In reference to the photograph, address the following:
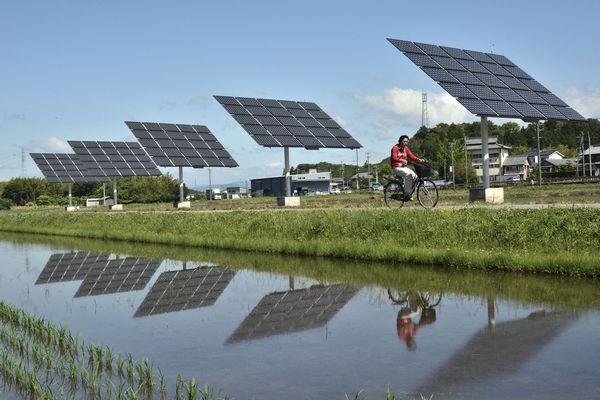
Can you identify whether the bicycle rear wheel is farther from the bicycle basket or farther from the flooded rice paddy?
the flooded rice paddy

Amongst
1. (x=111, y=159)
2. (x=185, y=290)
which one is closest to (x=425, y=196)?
(x=185, y=290)

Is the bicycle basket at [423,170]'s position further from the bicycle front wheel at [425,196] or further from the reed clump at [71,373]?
the reed clump at [71,373]

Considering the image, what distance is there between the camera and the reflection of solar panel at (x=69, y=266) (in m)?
14.5

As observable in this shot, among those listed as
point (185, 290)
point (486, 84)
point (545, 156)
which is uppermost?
point (545, 156)

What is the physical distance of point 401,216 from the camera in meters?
15.4

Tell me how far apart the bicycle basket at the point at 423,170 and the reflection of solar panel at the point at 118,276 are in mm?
7328

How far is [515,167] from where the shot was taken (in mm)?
123562

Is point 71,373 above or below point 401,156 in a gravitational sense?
below

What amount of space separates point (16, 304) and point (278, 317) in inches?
211

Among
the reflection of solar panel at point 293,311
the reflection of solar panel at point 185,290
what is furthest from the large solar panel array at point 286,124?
the reflection of solar panel at point 293,311

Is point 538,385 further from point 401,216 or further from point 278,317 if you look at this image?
point 401,216

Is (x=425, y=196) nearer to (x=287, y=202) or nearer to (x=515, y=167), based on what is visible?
(x=287, y=202)

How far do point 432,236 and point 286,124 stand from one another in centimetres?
2118

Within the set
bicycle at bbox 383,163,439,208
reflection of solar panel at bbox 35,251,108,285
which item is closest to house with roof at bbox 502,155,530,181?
bicycle at bbox 383,163,439,208
